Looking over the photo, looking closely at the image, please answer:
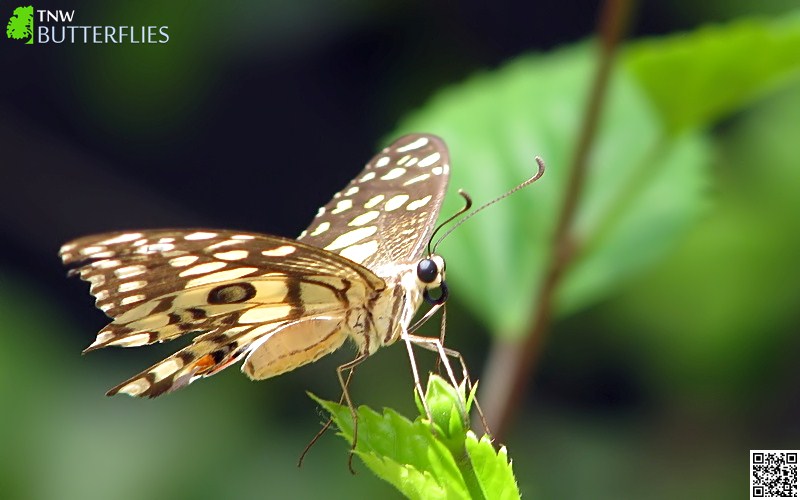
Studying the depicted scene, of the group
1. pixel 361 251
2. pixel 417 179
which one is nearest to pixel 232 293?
pixel 361 251

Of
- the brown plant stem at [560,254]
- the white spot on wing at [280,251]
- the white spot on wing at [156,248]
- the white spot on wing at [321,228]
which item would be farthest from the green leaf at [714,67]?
the white spot on wing at [156,248]

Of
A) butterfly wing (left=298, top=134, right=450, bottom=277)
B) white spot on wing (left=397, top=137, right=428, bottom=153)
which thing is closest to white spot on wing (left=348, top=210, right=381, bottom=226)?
butterfly wing (left=298, top=134, right=450, bottom=277)

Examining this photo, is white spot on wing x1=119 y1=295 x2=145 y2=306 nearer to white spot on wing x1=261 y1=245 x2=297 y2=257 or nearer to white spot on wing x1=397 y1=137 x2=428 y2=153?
white spot on wing x1=261 y1=245 x2=297 y2=257

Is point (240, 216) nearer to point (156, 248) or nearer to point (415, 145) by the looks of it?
point (415, 145)

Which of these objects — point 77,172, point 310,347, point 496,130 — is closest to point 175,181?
point 77,172

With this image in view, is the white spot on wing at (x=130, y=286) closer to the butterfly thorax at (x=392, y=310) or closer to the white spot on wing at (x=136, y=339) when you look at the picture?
the white spot on wing at (x=136, y=339)
